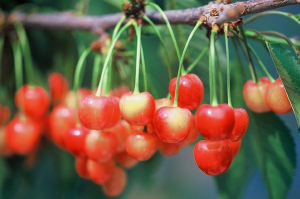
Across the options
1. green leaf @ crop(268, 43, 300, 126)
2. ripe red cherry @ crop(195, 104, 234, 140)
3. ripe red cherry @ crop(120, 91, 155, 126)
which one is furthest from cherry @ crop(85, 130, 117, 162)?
green leaf @ crop(268, 43, 300, 126)

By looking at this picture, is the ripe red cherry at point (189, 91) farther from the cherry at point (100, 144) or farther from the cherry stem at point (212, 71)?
the cherry at point (100, 144)

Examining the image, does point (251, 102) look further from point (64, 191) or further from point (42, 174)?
point (42, 174)

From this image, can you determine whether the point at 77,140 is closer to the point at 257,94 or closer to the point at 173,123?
the point at 173,123

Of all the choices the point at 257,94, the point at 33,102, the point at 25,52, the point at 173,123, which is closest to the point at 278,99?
the point at 257,94

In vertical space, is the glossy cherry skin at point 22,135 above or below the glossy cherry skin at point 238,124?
below

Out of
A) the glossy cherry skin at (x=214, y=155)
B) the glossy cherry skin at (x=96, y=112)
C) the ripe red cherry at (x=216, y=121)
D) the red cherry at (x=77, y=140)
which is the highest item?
the ripe red cherry at (x=216, y=121)

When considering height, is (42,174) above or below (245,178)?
below

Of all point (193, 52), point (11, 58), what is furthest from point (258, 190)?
point (11, 58)

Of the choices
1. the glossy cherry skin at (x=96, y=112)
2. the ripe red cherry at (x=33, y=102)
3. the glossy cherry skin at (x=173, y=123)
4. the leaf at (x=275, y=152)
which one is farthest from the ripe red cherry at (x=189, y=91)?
the ripe red cherry at (x=33, y=102)
